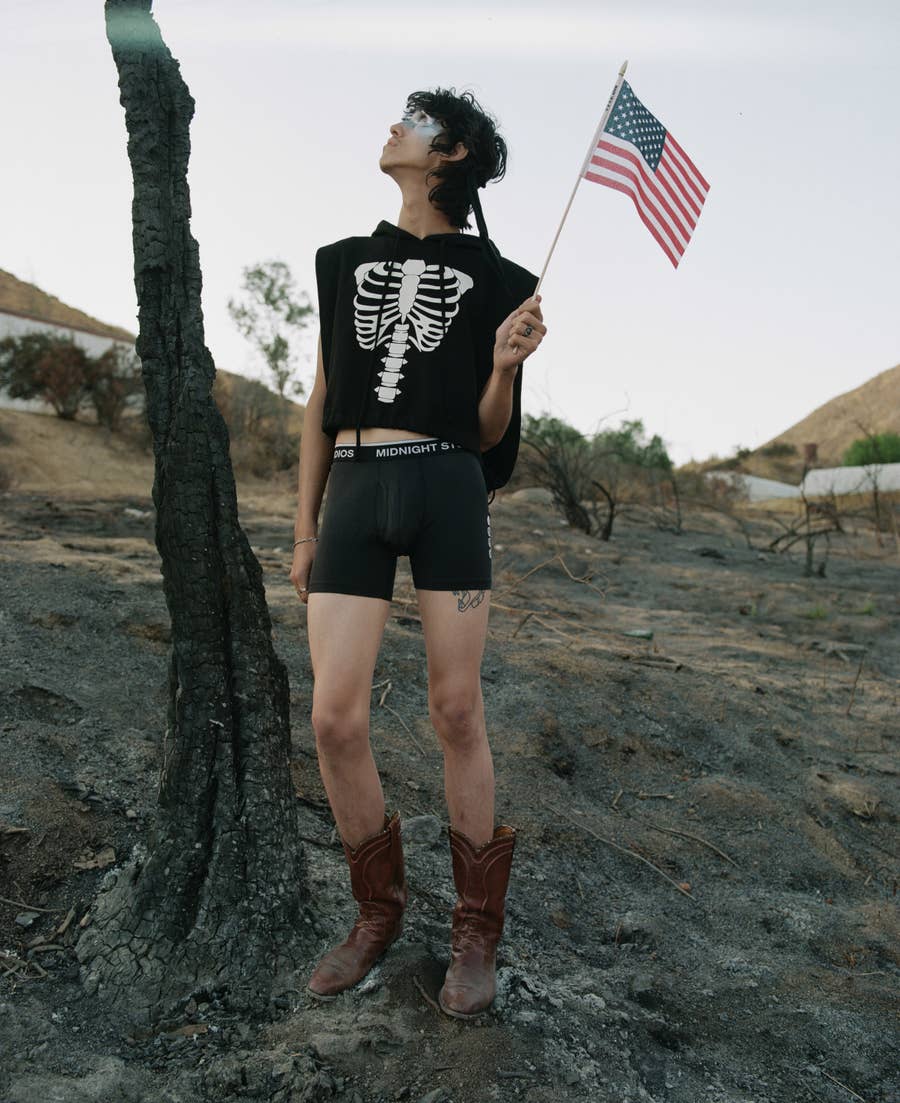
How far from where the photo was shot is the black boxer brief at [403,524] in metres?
2.24

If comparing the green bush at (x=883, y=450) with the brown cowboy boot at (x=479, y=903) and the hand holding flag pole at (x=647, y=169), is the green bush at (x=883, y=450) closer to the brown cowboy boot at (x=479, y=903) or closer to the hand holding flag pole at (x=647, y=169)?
the hand holding flag pole at (x=647, y=169)

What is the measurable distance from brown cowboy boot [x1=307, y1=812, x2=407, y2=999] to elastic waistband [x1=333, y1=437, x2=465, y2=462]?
874 mm

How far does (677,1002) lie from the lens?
2.60m

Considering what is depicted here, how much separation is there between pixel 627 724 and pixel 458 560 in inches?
99.6

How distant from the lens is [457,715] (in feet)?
7.45

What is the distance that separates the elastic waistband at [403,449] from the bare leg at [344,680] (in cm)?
34

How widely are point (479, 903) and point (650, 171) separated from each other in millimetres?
2087

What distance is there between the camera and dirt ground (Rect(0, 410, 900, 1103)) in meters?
2.14

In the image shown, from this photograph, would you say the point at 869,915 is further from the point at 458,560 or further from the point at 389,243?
the point at 389,243

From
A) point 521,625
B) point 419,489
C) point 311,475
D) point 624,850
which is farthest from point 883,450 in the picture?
point 419,489

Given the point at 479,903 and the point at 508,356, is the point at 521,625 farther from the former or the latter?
the point at 508,356

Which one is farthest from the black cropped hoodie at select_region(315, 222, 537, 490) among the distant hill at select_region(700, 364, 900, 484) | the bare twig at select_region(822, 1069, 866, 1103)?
the distant hill at select_region(700, 364, 900, 484)

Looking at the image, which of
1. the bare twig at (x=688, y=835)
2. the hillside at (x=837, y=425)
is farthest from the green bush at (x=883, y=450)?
the bare twig at (x=688, y=835)

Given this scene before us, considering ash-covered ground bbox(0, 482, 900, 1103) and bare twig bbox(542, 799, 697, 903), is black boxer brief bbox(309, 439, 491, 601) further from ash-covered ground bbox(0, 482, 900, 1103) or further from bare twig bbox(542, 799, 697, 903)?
bare twig bbox(542, 799, 697, 903)
